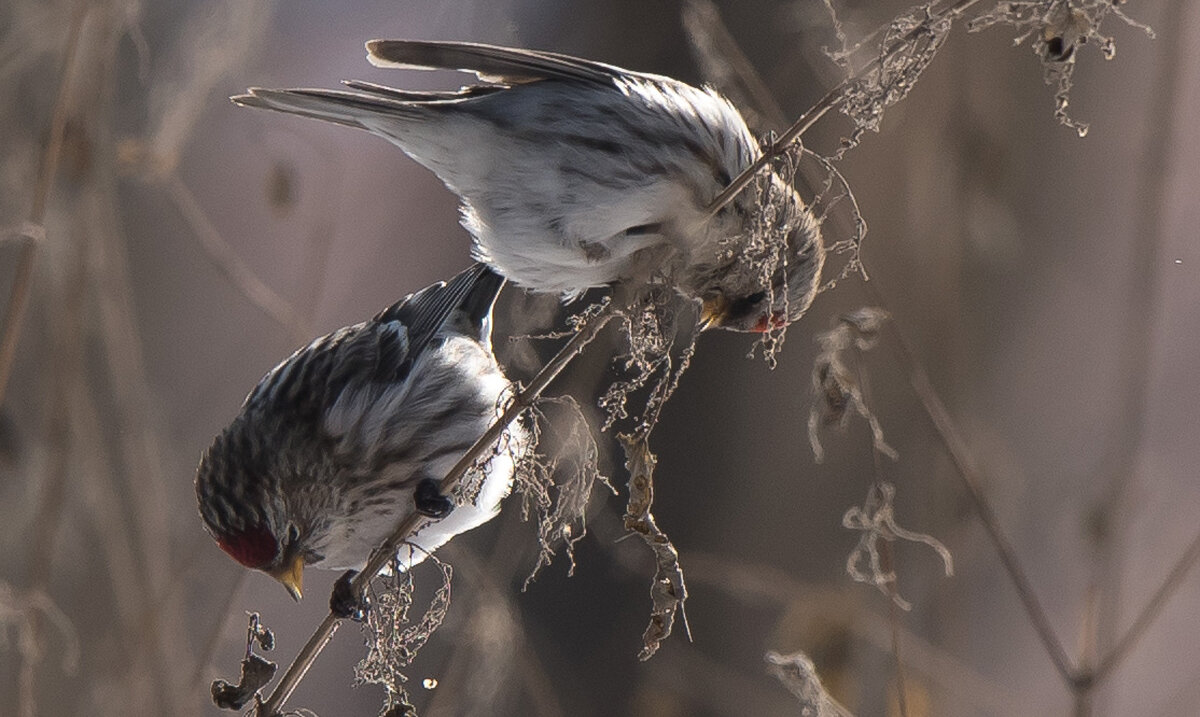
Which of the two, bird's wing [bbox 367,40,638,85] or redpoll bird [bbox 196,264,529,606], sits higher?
bird's wing [bbox 367,40,638,85]

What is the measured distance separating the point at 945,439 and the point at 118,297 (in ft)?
5.46

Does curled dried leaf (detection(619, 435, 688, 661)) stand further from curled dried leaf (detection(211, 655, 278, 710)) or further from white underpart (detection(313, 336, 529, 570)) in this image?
white underpart (detection(313, 336, 529, 570))

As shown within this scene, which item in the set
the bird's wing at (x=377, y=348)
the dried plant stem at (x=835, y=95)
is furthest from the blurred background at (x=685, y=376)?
the dried plant stem at (x=835, y=95)

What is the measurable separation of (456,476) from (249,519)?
640 millimetres

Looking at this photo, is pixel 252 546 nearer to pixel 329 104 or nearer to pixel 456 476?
pixel 456 476

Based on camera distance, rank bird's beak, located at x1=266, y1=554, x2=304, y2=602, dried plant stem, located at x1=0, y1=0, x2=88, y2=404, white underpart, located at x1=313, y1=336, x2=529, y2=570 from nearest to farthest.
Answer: dried plant stem, located at x1=0, y1=0, x2=88, y2=404, bird's beak, located at x1=266, y1=554, x2=304, y2=602, white underpart, located at x1=313, y1=336, x2=529, y2=570

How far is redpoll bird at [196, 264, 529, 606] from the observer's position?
2520 millimetres

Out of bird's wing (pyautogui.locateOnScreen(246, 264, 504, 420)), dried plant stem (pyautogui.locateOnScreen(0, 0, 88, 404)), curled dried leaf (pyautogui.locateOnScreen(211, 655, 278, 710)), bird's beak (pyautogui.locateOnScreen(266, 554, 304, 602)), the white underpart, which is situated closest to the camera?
curled dried leaf (pyautogui.locateOnScreen(211, 655, 278, 710))

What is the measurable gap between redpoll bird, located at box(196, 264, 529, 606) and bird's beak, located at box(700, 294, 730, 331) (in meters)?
0.48

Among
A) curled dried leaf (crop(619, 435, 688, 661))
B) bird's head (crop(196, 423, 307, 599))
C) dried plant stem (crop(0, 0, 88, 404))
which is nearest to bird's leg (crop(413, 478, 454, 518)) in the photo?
bird's head (crop(196, 423, 307, 599))

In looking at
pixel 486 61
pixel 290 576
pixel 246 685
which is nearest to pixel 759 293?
pixel 486 61

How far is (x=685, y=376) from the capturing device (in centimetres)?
466

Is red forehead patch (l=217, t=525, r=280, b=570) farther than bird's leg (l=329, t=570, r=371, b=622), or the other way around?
red forehead patch (l=217, t=525, r=280, b=570)

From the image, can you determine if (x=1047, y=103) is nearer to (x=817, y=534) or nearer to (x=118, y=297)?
(x=817, y=534)
